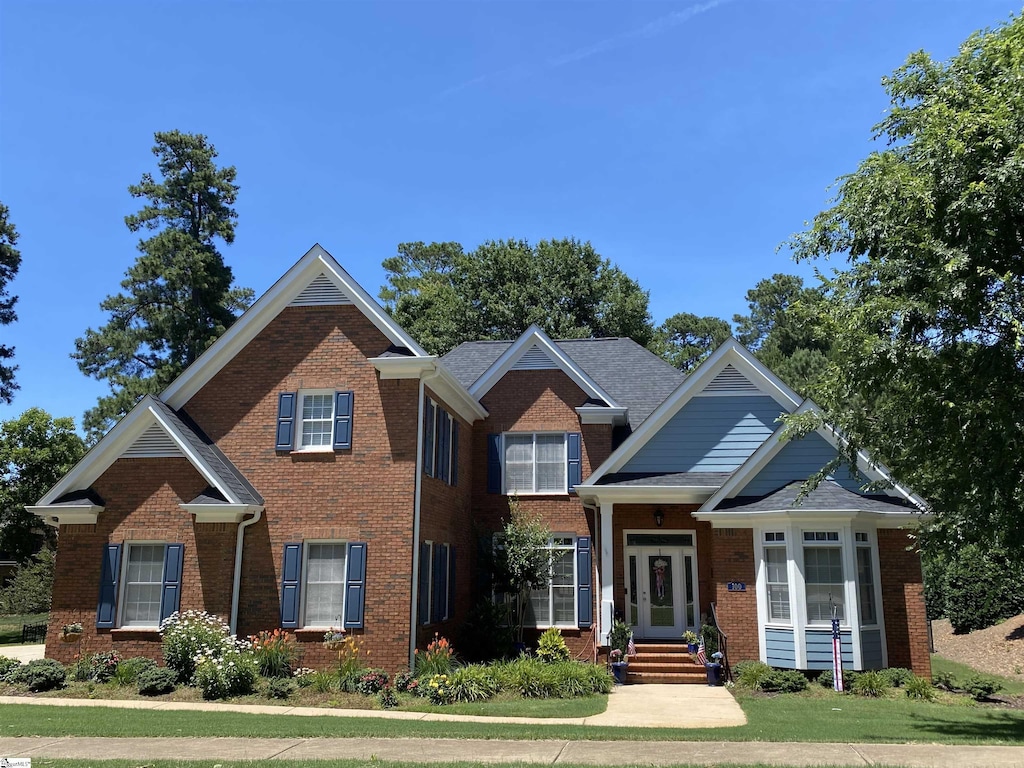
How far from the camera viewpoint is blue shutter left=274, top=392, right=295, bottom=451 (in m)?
17.5

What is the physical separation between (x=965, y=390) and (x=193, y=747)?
38.5 ft

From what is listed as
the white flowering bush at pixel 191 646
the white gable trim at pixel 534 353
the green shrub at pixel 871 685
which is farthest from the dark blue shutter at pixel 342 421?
the green shrub at pixel 871 685

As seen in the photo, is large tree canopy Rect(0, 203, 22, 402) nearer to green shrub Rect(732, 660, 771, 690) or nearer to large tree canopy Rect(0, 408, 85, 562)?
large tree canopy Rect(0, 408, 85, 562)

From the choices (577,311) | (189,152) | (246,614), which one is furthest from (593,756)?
(189,152)

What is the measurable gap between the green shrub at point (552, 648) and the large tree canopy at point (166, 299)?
25883 millimetres

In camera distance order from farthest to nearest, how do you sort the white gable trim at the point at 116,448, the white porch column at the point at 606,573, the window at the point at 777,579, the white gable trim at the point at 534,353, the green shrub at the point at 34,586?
the green shrub at the point at 34,586 < the white gable trim at the point at 534,353 < the white porch column at the point at 606,573 < the window at the point at 777,579 < the white gable trim at the point at 116,448

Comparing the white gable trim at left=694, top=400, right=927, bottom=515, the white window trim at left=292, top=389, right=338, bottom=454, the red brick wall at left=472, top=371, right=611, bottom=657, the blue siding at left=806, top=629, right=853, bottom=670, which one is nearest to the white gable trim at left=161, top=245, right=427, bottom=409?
the white window trim at left=292, top=389, right=338, bottom=454

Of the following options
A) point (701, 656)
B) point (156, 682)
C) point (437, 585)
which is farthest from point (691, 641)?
point (156, 682)

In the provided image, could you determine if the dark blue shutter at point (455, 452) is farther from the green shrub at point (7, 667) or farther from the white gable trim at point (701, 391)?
the green shrub at point (7, 667)

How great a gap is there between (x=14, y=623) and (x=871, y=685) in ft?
121

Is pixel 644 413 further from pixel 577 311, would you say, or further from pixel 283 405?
pixel 577 311

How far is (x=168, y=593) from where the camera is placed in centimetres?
1631

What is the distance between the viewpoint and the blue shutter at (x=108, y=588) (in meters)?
16.4

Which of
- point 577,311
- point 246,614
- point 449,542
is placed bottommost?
point 246,614
